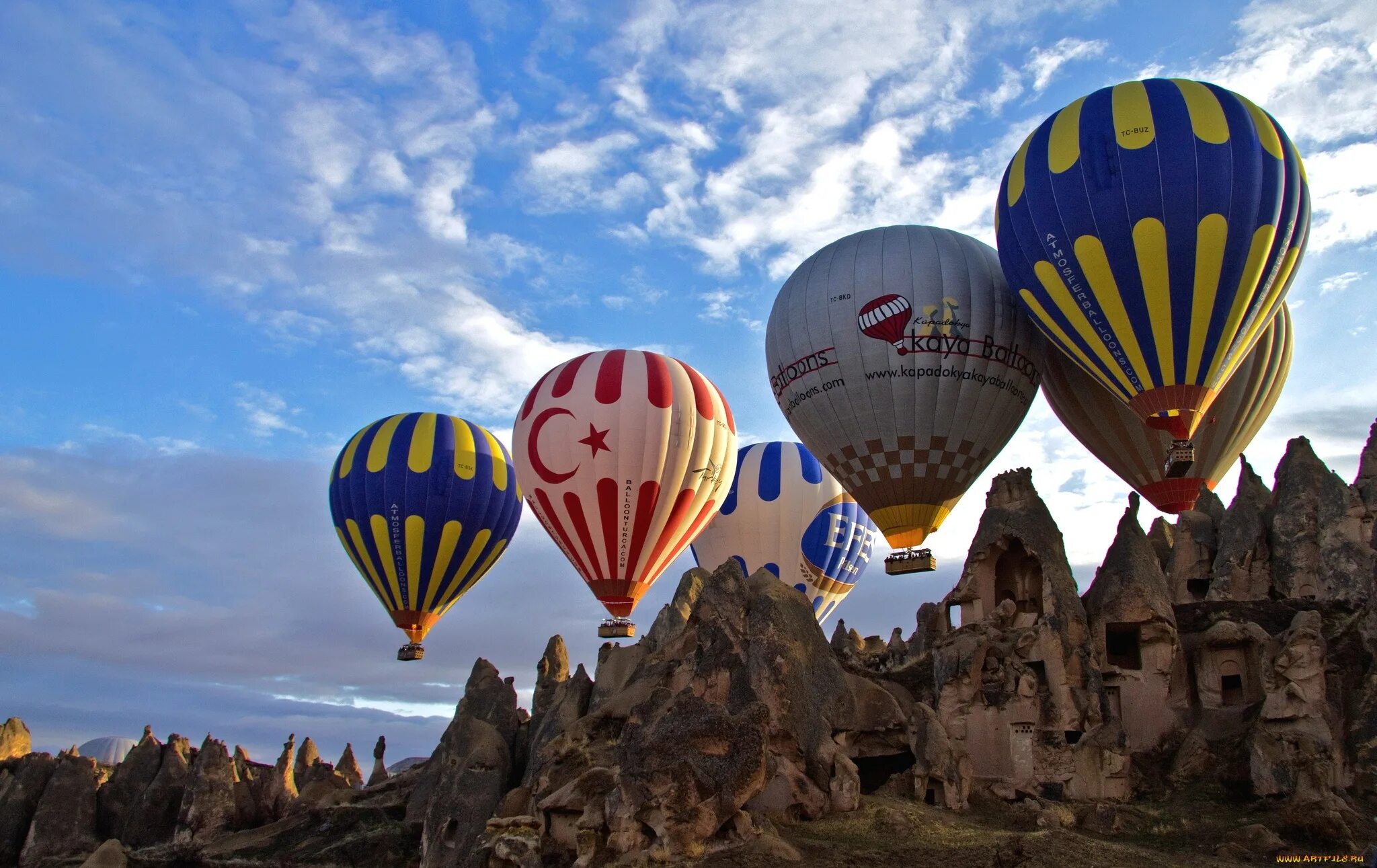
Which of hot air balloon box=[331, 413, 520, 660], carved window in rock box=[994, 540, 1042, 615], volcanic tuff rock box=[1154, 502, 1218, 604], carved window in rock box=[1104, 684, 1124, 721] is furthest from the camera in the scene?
hot air balloon box=[331, 413, 520, 660]

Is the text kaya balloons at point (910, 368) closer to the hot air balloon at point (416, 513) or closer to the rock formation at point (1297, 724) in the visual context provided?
the rock formation at point (1297, 724)

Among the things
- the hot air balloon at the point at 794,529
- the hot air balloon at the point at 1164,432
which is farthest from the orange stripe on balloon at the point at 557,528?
the hot air balloon at the point at 1164,432

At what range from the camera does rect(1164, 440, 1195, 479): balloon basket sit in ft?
75.1

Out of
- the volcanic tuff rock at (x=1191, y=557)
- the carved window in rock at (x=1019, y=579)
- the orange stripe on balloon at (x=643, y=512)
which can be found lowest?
the carved window in rock at (x=1019, y=579)

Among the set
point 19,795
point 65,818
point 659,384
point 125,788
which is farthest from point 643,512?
point 19,795

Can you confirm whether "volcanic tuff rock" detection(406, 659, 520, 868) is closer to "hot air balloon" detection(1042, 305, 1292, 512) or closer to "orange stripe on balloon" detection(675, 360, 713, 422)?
"orange stripe on balloon" detection(675, 360, 713, 422)

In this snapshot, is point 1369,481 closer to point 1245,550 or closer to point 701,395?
point 1245,550

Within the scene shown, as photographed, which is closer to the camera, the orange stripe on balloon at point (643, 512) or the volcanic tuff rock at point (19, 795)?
the volcanic tuff rock at point (19, 795)

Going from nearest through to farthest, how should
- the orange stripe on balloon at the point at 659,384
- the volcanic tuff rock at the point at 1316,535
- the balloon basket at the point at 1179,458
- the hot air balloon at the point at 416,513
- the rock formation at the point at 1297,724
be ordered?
1. the rock formation at the point at 1297,724
2. the balloon basket at the point at 1179,458
3. the volcanic tuff rock at the point at 1316,535
4. the orange stripe on balloon at the point at 659,384
5. the hot air balloon at the point at 416,513

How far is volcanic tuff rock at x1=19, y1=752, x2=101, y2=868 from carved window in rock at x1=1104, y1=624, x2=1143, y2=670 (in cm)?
2534

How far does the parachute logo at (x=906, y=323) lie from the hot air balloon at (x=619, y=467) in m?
6.70

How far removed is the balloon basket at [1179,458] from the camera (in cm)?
2289

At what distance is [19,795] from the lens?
32.4m

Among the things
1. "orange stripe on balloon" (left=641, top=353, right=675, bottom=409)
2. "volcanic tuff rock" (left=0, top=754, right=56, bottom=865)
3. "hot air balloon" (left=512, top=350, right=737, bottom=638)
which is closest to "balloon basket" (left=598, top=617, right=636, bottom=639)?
"hot air balloon" (left=512, top=350, right=737, bottom=638)
